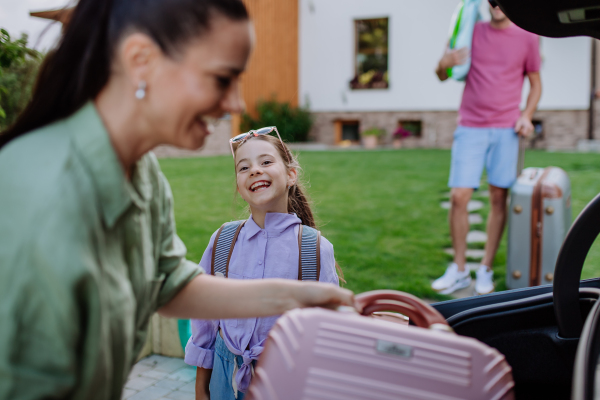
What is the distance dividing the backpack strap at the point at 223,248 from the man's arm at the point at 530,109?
2598mm

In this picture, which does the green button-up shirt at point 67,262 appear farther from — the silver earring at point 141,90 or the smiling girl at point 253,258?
the smiling girl at point 253,258

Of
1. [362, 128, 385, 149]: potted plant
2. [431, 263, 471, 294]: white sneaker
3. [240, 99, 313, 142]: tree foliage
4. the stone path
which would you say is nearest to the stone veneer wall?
[362, 128, 385, 149]: potted plant

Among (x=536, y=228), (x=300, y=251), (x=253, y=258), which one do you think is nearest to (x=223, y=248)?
(x=253, y=258)

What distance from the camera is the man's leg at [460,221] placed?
12.5ft

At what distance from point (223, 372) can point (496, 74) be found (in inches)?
120

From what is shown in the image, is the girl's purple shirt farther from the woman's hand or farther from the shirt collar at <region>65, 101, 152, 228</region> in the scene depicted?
the shirt collar at <region>65, 101, 152, 228</region>

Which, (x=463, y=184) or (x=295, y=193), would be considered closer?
(x=295, y=193)

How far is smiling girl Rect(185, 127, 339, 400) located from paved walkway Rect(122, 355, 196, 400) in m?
0.70

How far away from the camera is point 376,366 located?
976 mm

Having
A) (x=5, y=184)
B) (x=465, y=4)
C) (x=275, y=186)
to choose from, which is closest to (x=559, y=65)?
(x=465, y=4)

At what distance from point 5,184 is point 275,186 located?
1.24 meters

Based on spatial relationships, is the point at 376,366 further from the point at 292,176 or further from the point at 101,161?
the point at 292,176

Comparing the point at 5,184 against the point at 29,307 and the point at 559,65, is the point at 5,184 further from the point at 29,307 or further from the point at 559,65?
the point at 559,65

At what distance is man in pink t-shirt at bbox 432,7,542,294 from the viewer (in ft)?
12.6
